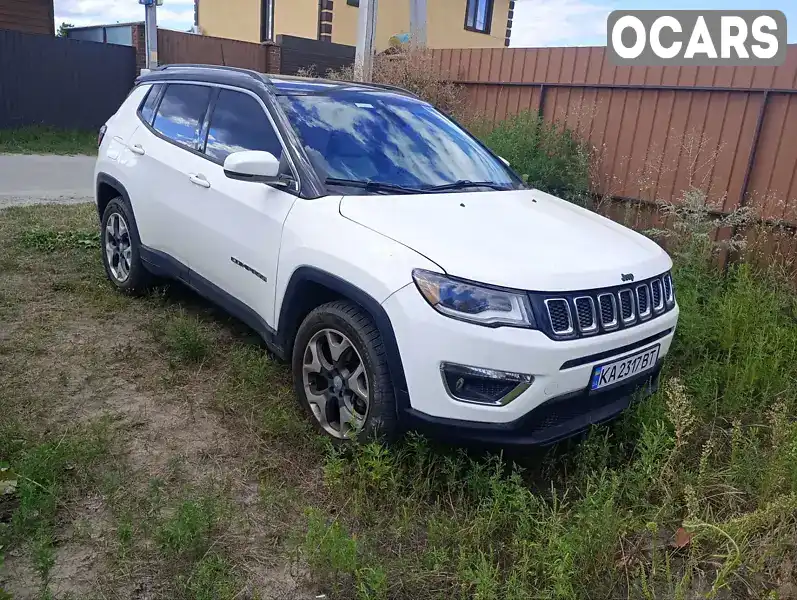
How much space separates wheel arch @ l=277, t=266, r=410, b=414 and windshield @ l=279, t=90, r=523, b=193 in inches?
22.9

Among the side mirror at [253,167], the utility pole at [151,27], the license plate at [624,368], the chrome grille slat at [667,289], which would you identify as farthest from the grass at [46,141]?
the license plate at [624,368]

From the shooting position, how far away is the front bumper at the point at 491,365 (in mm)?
2539

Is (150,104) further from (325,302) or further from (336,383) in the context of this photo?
(336,383)

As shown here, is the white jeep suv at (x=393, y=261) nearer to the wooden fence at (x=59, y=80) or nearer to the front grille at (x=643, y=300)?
the front grille at (x=643, y=300)

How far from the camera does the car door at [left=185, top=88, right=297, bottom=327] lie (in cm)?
339

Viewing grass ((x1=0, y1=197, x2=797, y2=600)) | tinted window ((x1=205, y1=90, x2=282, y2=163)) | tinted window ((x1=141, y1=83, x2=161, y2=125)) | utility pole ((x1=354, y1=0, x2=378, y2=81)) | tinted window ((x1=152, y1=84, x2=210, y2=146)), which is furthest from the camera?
utility pole ((x1=354, y1=0, x2=378, y2=81))

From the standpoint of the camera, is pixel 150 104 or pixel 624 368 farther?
pixel 150 104

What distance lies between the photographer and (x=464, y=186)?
3666 mm

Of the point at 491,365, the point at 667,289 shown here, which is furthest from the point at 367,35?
the point at 491,365

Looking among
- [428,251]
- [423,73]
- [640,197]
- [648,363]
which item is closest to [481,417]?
[428,251]

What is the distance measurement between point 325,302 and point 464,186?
108 centimetres

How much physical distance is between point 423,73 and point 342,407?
6.92 meters

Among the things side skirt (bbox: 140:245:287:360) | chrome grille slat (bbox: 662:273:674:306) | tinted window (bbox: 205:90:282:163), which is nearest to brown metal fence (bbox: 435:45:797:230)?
chrome grille slat (bbox: 662:273:674:306)

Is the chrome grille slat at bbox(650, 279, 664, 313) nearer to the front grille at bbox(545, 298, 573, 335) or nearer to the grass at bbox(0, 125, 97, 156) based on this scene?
the front grille at bbox(545, 298, 573, 335)
